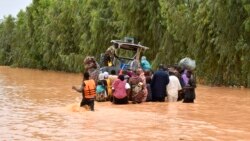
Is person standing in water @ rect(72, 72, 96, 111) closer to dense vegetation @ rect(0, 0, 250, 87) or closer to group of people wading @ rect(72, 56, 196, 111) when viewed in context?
group of people wading @ rect(72, 56, 196, 111)

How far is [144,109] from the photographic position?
18016 mm

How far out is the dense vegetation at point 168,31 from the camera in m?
33.3

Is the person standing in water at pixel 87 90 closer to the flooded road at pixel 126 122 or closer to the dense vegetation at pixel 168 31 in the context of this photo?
the flooded road at pixel 126 122

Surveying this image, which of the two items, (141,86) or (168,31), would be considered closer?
(141,86)

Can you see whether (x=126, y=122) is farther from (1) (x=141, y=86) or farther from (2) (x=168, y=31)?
(2) (x=168, y=31)

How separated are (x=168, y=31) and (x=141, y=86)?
67.0 ft

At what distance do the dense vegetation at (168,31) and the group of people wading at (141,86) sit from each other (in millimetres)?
12203

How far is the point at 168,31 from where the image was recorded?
39.7 m

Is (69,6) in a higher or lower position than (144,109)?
higher

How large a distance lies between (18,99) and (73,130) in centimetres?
978

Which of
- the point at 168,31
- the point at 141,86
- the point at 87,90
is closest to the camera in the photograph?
the point at 87,90

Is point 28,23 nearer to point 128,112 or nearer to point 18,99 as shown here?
point 18,99

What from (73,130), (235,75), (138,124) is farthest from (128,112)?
(235,75)

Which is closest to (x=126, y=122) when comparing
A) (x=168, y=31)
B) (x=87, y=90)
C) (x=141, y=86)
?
(x=87, y=90)
